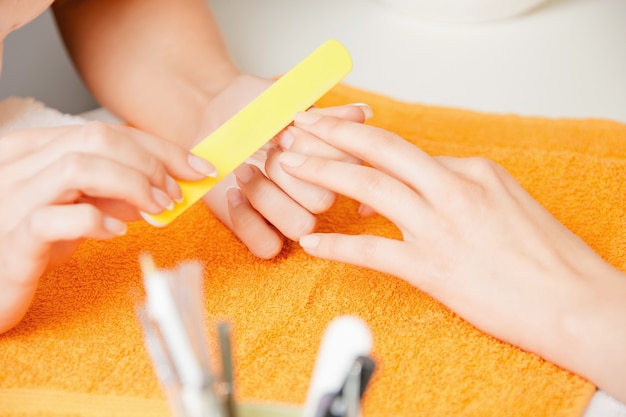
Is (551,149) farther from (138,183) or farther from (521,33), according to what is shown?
(138,183)

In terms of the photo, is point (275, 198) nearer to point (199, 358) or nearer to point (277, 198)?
point (277, 198)

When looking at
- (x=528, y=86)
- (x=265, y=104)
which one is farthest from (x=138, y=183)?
(x=528, y=86)

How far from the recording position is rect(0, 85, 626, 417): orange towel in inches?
17.9

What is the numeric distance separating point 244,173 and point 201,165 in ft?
0.33

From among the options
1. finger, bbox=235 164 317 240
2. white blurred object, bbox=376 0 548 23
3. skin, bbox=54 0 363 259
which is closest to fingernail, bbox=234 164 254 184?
finger, bbox=235 164 317 240

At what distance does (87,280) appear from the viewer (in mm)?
551

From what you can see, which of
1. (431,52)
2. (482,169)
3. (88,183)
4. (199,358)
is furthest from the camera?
(431,52)

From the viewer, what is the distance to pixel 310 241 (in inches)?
20.9

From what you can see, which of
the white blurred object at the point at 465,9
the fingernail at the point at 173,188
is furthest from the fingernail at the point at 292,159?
the white blurred object at the point at 465,9

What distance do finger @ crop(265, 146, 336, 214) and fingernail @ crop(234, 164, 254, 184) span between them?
0.02 metres

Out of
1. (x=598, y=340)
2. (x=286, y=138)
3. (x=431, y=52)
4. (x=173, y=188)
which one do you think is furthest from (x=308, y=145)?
(x=431, y=52)

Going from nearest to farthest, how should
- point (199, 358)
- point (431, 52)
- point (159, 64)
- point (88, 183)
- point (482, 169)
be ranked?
1. point (199, 358)
2. point (88, 183)
3. point (482, 169)
4. point (159, 64)
5. point (431, 52)

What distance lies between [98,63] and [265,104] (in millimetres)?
316

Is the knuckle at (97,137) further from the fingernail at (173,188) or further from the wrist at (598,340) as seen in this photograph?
the wrist at (598,340)
